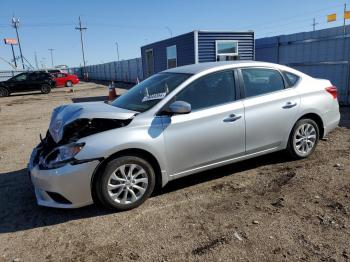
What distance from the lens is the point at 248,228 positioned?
3.53 meters

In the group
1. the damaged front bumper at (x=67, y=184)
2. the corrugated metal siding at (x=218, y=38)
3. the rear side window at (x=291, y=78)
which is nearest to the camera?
the damaged front bumper at (x=67, y=184)

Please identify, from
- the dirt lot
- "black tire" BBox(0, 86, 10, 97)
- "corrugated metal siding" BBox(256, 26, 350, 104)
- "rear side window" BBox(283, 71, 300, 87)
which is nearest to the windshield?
the dirt lot

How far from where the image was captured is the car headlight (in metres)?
3.75

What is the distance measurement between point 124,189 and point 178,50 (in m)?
12.5

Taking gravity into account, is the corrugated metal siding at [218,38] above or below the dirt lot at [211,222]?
above

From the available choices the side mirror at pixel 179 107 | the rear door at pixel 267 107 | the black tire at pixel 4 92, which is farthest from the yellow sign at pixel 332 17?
the black tire at pixel 4 92

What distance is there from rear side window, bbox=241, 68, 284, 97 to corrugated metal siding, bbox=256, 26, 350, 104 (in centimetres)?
708

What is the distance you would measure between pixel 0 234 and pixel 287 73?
446 centimetres

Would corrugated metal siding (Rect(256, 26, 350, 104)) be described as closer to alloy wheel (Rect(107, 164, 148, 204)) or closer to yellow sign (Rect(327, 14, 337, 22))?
yellow sign (Rect(327, 14, 337, 22))

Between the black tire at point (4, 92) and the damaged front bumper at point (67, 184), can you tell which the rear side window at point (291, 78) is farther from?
the black tire at point (4, 92)

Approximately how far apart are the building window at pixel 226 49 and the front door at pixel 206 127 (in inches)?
406

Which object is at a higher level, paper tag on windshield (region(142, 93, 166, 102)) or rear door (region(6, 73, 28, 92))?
paper tag on windshield (region(142, 93, 166, 102))

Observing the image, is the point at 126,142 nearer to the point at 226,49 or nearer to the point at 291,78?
the point at 291,78

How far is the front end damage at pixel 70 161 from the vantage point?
12.2ft
